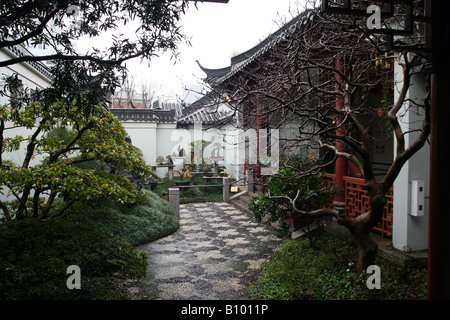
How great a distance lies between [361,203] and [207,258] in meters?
2.89

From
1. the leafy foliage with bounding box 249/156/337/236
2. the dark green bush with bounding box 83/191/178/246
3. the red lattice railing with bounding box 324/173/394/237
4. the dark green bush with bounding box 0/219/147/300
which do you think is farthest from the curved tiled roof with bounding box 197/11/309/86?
the dark green bush with bounding box 0/219/147/300

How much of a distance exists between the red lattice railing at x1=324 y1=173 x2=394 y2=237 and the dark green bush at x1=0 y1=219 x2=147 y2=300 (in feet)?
12.2

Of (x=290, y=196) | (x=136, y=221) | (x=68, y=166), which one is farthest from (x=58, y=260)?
(x=136, y=221)

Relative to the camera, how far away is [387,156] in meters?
9.48

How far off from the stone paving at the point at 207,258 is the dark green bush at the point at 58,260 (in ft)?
2.29

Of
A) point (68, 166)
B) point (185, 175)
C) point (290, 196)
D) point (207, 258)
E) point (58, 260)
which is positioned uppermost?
point (68, 166)

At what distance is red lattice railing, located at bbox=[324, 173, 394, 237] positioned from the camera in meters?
4.91

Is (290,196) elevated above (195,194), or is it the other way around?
(290,196)

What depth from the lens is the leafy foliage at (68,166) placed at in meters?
3.80

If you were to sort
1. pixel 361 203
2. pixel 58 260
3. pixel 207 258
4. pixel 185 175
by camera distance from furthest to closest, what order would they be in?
pixel 185 175
pixel 207 258
pixel 361 203
pixel 58 260

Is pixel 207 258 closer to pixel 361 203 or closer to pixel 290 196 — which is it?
pixel 290 196

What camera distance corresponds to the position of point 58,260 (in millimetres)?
3270

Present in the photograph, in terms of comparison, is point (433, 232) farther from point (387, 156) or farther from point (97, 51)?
point (387, 156)
